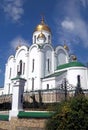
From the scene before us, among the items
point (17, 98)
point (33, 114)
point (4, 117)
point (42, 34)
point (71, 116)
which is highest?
point (42, 34)

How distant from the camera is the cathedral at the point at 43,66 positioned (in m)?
26.9

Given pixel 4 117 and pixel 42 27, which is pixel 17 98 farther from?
pixel 42 27

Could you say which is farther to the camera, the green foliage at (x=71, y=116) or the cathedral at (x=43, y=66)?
the cathedral at (x=43, y=66)

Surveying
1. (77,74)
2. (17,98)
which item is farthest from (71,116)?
(77,74)

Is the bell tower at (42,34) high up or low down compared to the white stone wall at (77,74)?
up

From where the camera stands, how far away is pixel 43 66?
1164 inches

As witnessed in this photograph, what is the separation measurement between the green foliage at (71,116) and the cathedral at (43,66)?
16179 mm

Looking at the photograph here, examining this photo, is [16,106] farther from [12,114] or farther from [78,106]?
[78,106]

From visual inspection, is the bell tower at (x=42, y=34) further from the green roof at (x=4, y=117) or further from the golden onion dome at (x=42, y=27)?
the green roof at (x=4, y=117)

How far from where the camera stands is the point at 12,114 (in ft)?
36.7

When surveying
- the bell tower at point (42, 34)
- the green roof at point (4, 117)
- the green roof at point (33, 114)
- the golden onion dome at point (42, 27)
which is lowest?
the green roof at point (4, 117)

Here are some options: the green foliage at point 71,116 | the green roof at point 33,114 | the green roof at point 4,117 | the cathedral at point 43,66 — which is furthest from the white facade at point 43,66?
the green foliage at point 71,116

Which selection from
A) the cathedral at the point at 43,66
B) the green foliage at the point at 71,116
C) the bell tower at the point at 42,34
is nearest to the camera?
the green foliage at the point at 71,116

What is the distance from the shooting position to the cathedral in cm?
2692
